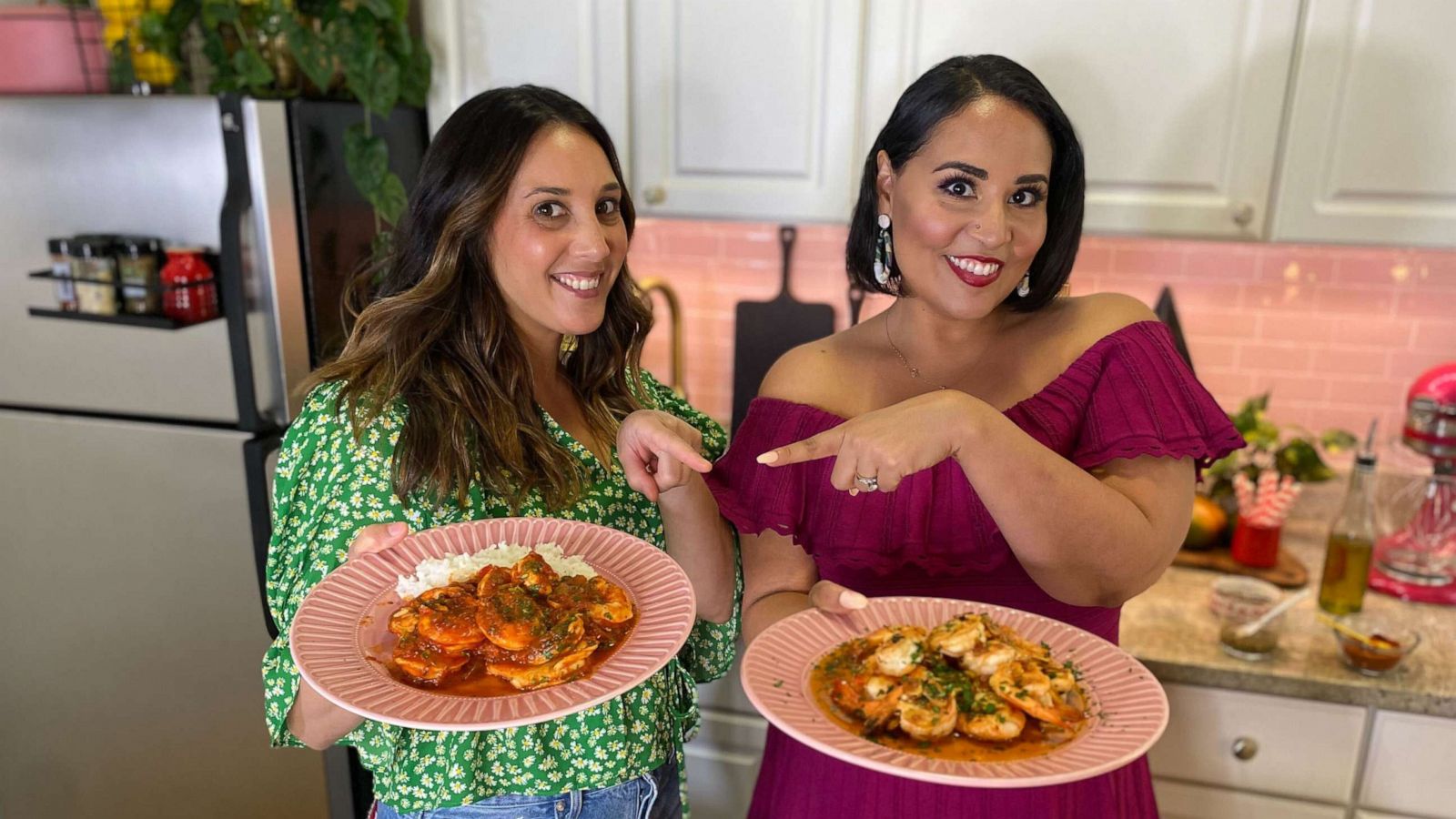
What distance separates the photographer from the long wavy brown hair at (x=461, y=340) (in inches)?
48.1

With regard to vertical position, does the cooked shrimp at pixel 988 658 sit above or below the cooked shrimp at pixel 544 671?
below

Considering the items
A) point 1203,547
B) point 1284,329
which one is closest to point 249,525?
point 1203,547

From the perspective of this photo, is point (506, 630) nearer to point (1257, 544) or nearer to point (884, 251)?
point (884, 251)

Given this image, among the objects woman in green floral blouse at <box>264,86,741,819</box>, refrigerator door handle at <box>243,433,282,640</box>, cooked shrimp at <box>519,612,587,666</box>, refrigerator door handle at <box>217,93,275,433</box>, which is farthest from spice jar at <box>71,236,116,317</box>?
cooked shrimp at <box>519,612,587,666</box>

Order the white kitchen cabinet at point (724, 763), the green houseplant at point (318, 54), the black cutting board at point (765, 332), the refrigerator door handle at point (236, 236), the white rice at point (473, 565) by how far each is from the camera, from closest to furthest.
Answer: the white rice at point (473, 565)
the refrigerator door handle at point (236, 236)
the green houseplant at point (318, 54)
the white kitchen cabinet at point (724, 763)
the black cutting board at point (765, 332)

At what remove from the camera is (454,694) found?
3.11 ft

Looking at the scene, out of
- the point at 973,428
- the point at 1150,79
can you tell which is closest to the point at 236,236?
the point at 973,428

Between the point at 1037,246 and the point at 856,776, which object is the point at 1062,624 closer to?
the point at 856,776

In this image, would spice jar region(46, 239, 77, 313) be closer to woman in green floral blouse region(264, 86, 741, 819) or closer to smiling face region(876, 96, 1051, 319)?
woman in green floral blouse region(264, 86, 741, 819)

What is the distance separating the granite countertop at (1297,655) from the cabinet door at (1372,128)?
0.73 m

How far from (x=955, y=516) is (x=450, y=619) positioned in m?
0.64

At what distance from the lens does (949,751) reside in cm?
93

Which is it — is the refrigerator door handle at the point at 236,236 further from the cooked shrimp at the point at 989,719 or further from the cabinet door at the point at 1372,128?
the cabinet door at the point at 1372,128

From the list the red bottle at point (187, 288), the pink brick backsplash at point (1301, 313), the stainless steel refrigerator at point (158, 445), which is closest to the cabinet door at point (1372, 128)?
the pink brick backsplash at point (1301, 313)
